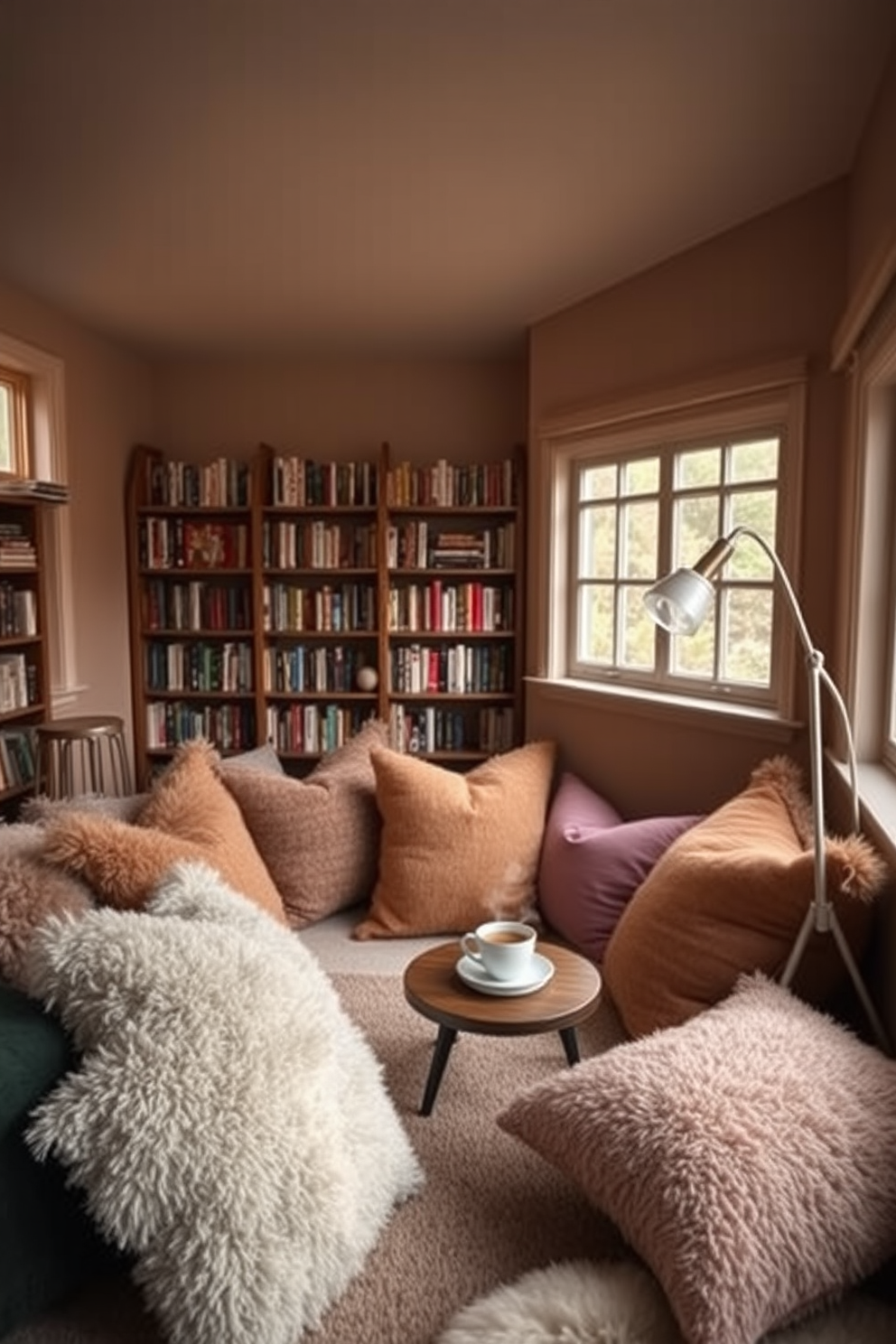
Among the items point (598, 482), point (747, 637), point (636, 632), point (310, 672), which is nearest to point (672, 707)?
point (747, 637)

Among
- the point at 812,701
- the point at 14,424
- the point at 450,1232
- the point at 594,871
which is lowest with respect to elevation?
the point at 450,1232

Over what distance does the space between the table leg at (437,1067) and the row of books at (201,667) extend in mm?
2601

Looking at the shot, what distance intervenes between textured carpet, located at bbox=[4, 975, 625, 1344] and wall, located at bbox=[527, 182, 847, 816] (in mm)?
1258

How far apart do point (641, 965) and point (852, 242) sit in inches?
76.1

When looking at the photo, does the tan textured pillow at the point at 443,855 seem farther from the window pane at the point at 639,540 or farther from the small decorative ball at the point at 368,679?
the small decorative ball at the point at 368,679

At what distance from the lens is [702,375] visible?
2754mm

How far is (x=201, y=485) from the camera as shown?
13.5 ft

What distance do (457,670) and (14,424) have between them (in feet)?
7.04

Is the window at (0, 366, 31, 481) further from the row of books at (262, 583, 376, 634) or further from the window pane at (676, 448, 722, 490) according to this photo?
the window pane at (676, 448, 722, 490)

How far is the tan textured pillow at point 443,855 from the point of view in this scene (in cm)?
267

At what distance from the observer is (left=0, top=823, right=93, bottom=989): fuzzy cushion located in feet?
4.94

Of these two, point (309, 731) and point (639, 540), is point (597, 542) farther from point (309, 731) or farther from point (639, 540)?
point (309, 731)

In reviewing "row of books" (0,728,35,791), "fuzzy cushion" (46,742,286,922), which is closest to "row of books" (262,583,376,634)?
"row of books" (0,728,35,791)

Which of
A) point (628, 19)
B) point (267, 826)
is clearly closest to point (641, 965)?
point (267, 826)
